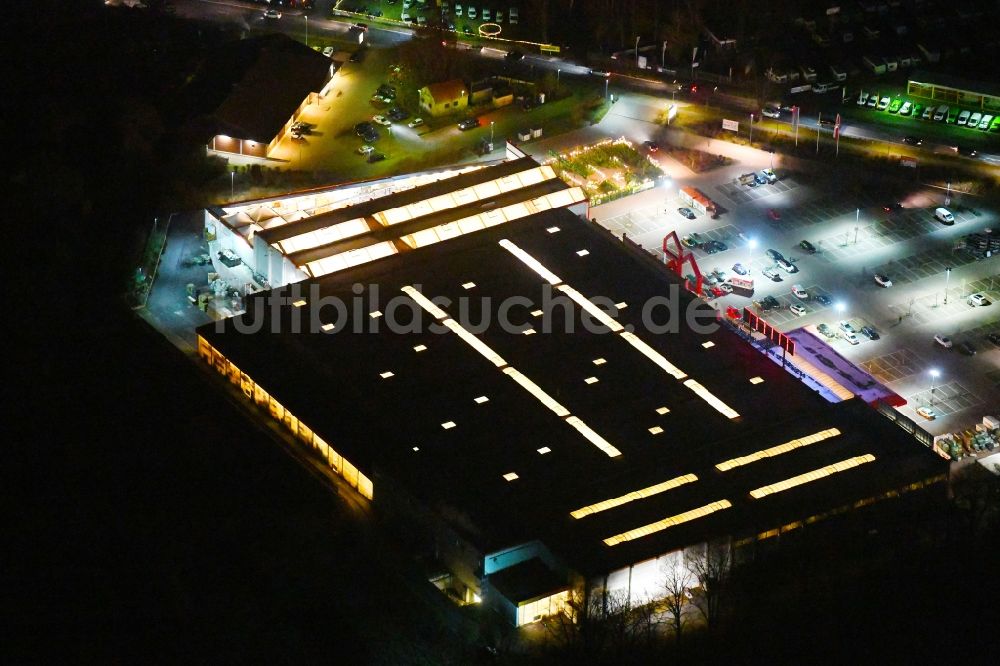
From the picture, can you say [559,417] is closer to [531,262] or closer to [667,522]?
[667,522]

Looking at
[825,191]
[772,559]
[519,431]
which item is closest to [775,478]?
[772,559]

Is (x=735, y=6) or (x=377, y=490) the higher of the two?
(x=735, y=6)

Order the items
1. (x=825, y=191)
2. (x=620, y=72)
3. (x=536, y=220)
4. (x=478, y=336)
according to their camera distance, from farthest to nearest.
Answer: (x=620, y=72), (x=825, y=191), (x=536, y=220), (x=478, y=336)

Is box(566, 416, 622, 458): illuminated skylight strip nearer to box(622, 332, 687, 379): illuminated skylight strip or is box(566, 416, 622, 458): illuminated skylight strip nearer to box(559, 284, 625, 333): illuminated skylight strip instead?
box(622, 332, 687, 379): illuminated skylight strip

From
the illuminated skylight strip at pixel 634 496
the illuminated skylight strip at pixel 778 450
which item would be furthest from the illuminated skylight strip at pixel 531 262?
the illuminated skylight strip at pixel 634 496

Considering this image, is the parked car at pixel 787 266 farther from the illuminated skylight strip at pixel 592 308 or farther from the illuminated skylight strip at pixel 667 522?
the illuminated skylight strip at pixel 667 522

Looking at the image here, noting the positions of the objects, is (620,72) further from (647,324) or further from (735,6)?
(647,324)

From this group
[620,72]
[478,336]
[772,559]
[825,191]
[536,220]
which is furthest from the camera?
[620,72]
